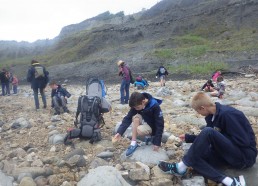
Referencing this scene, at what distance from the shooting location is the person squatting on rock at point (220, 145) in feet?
14.9

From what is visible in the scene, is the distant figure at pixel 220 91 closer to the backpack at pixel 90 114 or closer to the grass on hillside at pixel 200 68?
the backpack at pixel 90 114

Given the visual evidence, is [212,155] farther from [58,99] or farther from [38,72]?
[38,72]

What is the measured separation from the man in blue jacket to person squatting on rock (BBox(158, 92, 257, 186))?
1040 mm

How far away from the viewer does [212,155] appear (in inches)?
190

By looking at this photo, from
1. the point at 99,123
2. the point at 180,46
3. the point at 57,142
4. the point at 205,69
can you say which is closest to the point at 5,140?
the point at 57,142

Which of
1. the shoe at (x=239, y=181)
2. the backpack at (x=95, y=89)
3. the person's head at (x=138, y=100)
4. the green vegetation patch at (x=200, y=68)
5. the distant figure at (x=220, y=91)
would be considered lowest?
the green vegetation patch at (x=200, y=68)

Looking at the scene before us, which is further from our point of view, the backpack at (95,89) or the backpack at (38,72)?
the backpack at (38,72)

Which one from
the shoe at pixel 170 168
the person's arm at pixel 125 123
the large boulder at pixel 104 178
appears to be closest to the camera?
the large boulder at pixel 104 178

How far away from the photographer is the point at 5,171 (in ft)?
18.1

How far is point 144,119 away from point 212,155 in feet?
4.88

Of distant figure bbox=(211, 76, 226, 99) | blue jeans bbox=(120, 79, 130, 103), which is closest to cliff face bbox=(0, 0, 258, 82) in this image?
distant figure bbox=(211, 76, 226, 99)

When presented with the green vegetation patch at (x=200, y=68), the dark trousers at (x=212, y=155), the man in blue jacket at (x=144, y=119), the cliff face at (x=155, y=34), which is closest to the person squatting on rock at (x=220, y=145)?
the dark trousers at (x=212, y=155)

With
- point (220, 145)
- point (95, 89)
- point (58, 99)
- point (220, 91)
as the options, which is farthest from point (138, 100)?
point (220, 91)

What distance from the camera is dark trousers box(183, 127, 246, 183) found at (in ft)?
14.9
